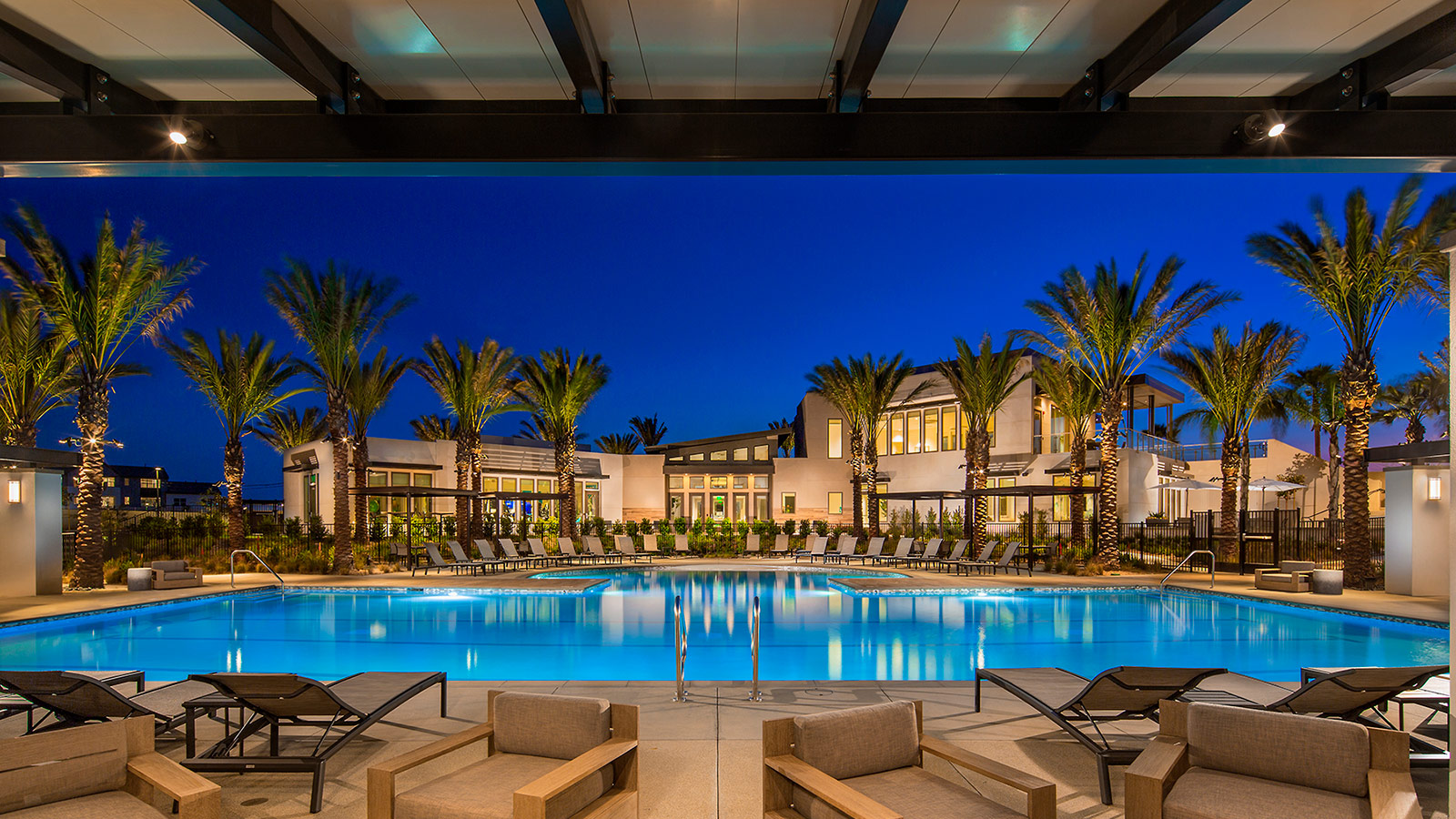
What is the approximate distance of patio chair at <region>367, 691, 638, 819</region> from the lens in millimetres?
3201

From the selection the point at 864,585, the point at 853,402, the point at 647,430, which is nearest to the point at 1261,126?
the point at 864,585

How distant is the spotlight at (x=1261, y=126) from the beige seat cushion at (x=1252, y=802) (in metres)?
2.60

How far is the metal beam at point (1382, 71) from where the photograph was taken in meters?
2.98

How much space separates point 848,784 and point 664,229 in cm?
9607

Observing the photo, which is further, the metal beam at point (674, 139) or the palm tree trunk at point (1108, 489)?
the palm tree trunk at point (1108, 489)

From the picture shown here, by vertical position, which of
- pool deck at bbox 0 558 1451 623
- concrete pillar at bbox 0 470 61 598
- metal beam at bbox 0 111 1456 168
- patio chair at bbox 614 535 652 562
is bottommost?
patio chair at bbox 614 535 652 562

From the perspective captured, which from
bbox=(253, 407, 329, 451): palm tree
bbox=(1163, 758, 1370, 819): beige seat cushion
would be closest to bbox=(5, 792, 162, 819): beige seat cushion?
bbox=(1163, 758, 1370, 819): beige seat cushion

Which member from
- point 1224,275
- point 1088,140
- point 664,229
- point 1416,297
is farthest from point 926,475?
point 1224,275

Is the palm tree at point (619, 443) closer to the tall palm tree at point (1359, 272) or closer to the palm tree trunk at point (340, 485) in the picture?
the palm tree trunk at point (340, 485)

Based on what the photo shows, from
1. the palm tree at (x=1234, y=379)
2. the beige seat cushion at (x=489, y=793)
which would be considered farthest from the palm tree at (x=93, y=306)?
the palm tree at (x=1234, y=379)

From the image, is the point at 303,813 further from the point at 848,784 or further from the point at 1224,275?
the point at 1224,275

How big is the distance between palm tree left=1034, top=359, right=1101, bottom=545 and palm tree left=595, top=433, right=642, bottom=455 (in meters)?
40.2

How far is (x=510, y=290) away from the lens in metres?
94.4

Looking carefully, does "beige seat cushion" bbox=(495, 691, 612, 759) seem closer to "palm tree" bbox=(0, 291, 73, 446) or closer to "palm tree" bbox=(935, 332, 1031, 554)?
"palm tree" bbox=(0, 291, 73, 446)
